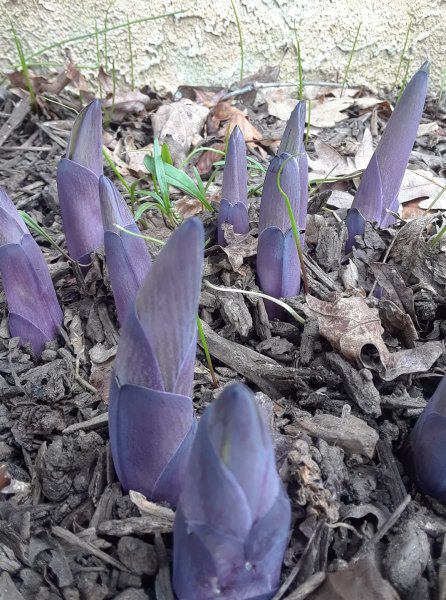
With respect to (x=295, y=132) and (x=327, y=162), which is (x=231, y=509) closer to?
(x=295, y=132)

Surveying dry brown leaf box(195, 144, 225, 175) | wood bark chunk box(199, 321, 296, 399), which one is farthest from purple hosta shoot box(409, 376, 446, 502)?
dry brown leaf box(195, 144, 225, 175)

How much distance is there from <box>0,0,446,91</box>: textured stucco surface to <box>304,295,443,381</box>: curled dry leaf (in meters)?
2.02

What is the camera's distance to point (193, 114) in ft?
8.97

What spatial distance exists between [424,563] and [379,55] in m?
2.96

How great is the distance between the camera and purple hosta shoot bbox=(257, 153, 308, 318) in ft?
4.82

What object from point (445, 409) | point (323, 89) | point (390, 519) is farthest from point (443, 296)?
point (323, 89)

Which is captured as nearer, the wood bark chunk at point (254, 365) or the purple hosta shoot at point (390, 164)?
the wood bark chunk at point (254, 365)

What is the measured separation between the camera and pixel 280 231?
1524 millimetres

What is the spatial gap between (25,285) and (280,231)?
69cm

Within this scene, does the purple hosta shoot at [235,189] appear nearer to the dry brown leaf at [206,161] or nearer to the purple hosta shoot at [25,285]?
the purple hosta shoot at [25,285]

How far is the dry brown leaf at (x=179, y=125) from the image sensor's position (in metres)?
2.57

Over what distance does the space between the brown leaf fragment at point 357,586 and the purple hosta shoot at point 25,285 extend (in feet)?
3.21

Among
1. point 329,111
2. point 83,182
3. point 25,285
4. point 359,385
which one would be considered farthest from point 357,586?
point 329,111

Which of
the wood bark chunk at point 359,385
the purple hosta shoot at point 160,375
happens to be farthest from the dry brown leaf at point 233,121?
the purple hosta shoot at point 160,375
